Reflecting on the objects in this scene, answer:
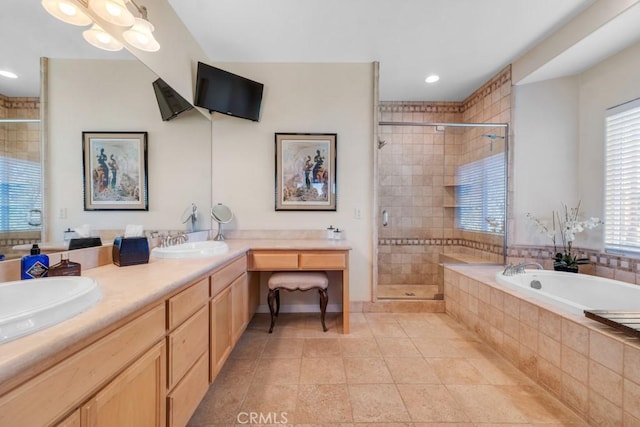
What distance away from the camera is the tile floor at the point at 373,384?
4.47 feet

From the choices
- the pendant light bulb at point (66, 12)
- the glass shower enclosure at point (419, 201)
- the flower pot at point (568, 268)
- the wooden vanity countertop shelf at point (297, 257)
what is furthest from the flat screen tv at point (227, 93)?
the flower pot at point (568, 268)

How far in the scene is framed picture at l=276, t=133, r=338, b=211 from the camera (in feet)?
8.67

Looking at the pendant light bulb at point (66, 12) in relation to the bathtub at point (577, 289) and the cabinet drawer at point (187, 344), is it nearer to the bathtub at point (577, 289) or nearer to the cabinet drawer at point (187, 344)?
the cabinet drawer at point (187, 344)

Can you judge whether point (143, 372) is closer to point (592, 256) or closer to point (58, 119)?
point (58, 119)

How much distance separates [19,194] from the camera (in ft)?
3.24

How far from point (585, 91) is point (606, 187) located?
0.94 metres

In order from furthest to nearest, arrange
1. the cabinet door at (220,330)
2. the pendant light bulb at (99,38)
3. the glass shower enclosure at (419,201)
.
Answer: the glass shower enclosure at (419,201) < the cabinet door at (220,330) < the pendant light bulb at (99,38)

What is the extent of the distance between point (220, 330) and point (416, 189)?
304cm

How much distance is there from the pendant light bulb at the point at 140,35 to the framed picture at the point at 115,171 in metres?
0.51

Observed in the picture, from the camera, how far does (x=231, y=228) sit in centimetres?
266

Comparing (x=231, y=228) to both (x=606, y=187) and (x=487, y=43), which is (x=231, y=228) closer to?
(x=487, y=43)

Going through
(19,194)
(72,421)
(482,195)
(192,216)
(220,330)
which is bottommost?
(220,330)

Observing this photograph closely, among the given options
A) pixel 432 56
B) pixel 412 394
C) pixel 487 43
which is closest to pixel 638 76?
pixel 487 43

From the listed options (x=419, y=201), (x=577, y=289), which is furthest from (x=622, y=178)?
(x=419, y=201)
